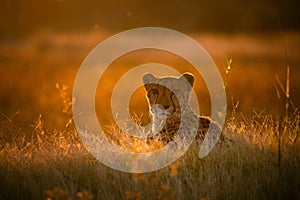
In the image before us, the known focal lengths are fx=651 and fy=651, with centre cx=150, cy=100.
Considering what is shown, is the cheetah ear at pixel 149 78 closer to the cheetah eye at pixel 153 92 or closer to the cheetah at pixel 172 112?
the cheetah at pixel 172 112

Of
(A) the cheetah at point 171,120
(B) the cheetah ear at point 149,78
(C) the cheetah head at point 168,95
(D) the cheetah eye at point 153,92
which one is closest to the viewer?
(A) the cheetah at point 171,120

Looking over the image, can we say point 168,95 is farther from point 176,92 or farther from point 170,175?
point 170,175

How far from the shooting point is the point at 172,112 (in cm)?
691

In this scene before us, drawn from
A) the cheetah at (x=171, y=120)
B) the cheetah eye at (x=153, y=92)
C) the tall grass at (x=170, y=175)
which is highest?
the cheetah eye at (x=153, y=92)

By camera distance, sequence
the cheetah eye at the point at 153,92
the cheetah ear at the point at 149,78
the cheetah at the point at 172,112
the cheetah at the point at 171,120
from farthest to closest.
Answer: the cheetah ear at the point at 149,78
the cheetah eye at the point at 153,92
the cheetah at the point at 172,112
the cheetah at the point at 171,120

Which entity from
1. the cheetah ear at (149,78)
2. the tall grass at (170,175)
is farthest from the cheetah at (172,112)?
the tall grass at (170,175)

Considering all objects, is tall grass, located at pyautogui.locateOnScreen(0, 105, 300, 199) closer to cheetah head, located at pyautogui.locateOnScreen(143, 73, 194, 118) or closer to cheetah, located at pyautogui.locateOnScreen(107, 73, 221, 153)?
cheetah, located at pyautogui.locateOnScreen(107, 73, 221, 153)

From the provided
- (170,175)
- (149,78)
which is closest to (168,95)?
(149,78)

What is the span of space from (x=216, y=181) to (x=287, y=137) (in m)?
1.09

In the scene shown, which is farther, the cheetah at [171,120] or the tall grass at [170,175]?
the cheetah at [171,120]

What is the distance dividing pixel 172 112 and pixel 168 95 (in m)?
0.19

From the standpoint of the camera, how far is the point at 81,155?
618 cm

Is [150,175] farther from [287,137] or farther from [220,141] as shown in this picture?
[287,137]

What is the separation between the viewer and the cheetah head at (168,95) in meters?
6.91
